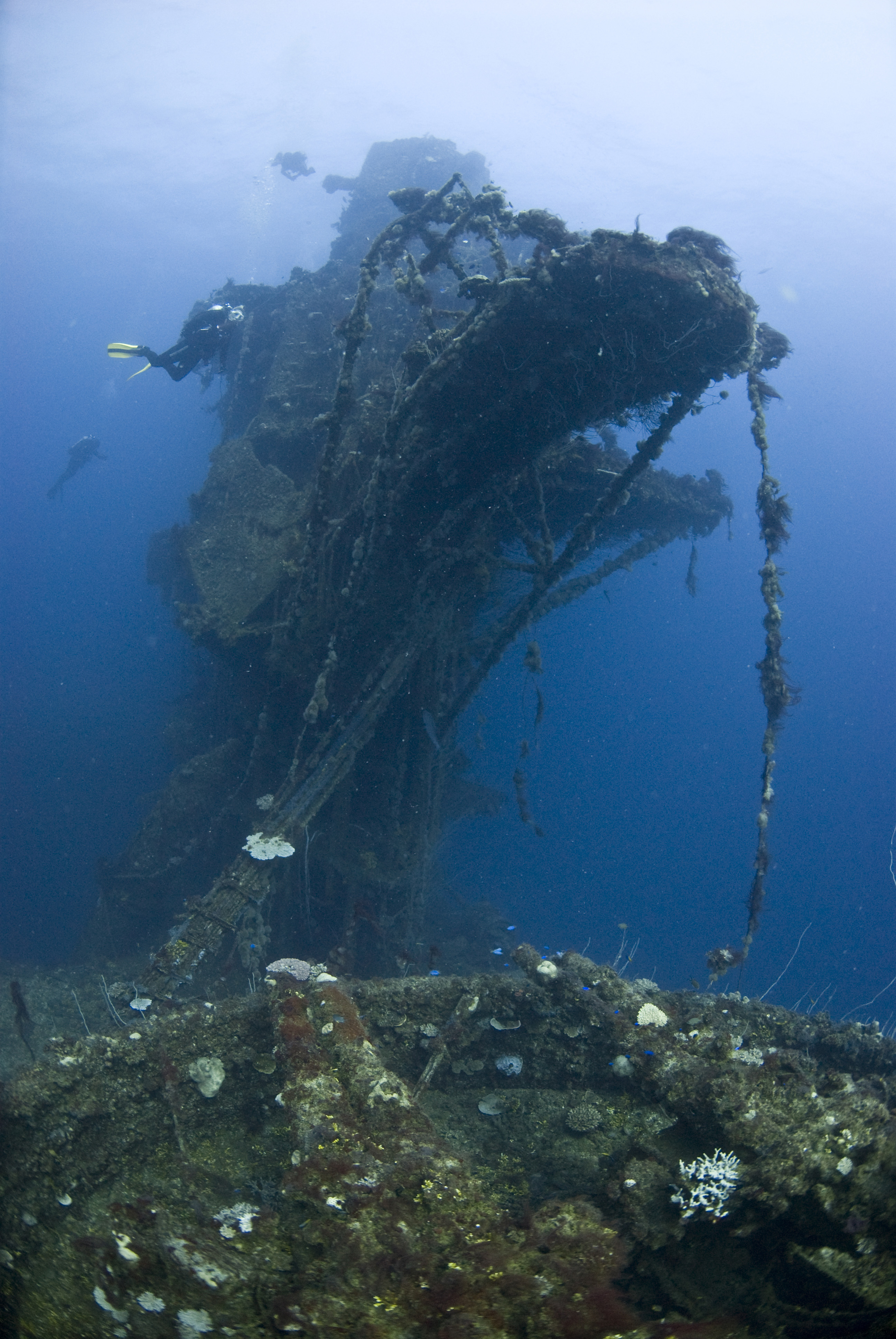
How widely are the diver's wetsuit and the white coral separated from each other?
44.2ft

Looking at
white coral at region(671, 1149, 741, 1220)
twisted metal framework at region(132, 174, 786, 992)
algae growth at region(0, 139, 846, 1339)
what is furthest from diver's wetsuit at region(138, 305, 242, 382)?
white coral at region(671, 1149, 741, 1220)

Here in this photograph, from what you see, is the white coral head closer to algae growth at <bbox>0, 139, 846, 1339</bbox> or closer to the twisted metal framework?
algae growth at <bbox>0, 139, 846, 1339</bbox>

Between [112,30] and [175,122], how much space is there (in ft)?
26.4

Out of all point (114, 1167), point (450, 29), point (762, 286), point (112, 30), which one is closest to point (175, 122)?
point (112, 30)

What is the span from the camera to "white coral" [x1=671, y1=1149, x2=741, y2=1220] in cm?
268

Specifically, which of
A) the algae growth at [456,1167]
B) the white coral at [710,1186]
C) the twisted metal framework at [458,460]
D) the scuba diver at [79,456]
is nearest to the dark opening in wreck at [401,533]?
the twisted metal framework at [458,460]

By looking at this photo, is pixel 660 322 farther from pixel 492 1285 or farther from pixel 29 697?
pixel 29 697

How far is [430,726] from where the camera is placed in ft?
27.6

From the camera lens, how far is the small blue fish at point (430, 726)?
27.5ft

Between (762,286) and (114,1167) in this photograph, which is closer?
(114,1167)

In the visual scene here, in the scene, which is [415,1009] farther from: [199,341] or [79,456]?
[79,456]

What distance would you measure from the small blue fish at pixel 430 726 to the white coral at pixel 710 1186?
19.5ft

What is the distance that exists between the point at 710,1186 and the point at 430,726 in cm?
611

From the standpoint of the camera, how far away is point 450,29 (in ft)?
Answer: 108
